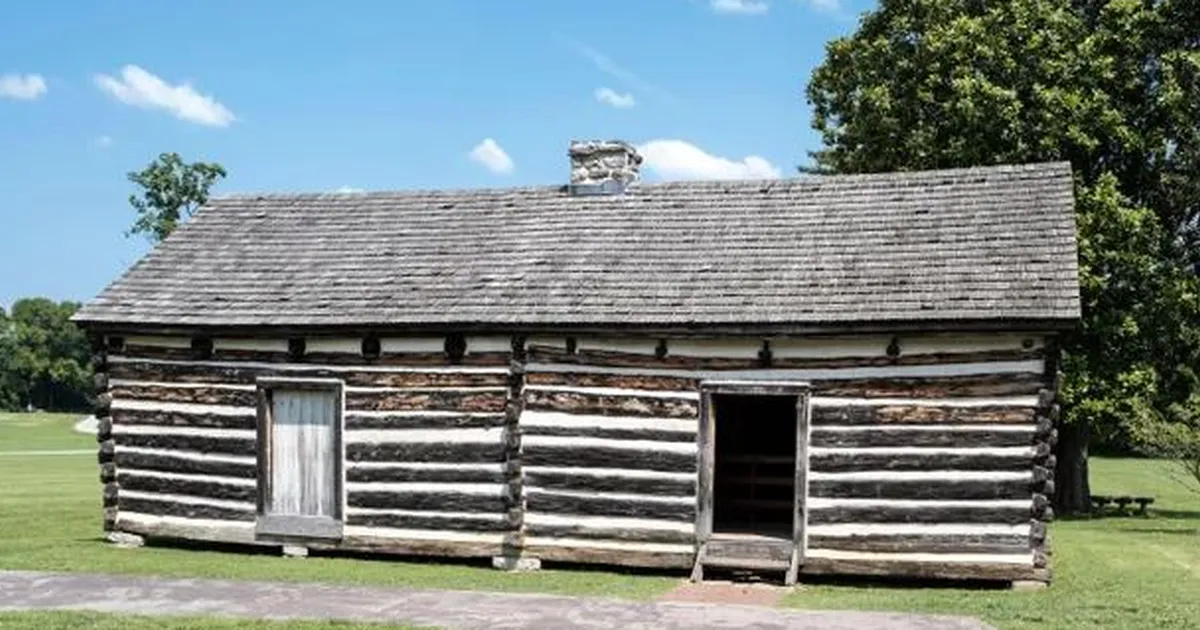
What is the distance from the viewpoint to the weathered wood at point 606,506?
46.4ft

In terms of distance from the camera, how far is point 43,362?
10106 cm

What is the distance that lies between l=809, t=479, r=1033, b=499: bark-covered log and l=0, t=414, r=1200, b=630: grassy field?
0.99 meters

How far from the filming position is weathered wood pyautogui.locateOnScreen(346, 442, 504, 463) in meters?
14.8

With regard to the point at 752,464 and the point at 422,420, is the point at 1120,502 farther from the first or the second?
the point at 422,420

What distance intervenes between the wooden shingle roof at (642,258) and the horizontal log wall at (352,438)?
54cm

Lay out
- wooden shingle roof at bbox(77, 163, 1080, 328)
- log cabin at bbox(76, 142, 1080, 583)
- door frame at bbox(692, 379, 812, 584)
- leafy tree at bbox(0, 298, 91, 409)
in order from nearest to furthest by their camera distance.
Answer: log cabin at bbox(76, 142, 1080, 583), door frame at bbox(692, 379, 812, 584), wooden shingle roof at bbox(77, 163, 1080, 328), leafy tree at bbox(0, 298, 91, 409)

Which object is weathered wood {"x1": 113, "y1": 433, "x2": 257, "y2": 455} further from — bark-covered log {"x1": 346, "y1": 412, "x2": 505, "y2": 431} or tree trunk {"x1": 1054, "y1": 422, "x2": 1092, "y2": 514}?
tree trunk {"x1": 1054, "y1": 422, "x2": 1092, "y2": 514}

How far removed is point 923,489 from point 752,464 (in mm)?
3796

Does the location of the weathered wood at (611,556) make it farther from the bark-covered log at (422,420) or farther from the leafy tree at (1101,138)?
the leafy tree at (1101,138)

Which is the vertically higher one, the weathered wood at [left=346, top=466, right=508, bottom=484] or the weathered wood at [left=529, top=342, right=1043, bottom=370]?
the weathered wood at [left=529, top=342, right=1043, bottom=370]

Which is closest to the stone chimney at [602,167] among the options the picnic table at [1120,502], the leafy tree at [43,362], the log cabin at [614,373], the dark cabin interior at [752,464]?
the log cabin at [614,373]

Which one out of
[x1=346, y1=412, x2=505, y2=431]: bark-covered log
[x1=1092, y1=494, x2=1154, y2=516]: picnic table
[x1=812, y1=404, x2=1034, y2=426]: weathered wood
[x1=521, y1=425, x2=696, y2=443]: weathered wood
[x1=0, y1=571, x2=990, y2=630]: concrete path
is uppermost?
[x1=812, y1=404, x2=1034, y2=426]: weathered wood

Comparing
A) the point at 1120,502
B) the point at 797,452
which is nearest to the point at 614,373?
the point at 797,452

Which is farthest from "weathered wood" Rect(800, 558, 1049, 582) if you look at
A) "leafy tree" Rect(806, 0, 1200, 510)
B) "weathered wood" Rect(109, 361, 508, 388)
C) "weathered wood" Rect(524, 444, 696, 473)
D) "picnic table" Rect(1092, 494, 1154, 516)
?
"picnic table" Rect(1092, 494, 1154, 516)
